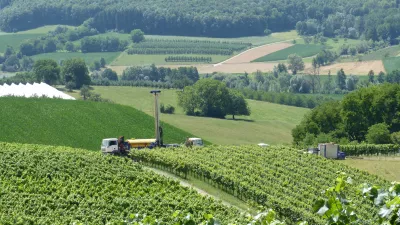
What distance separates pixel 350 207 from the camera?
51.4 feet

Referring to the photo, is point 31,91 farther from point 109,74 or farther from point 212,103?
point 109,74

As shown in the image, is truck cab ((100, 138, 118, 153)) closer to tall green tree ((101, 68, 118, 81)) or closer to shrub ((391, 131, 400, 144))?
shrub ((391, 131, 400, 144))

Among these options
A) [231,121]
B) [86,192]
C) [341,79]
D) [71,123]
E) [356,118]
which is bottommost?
[341,79]

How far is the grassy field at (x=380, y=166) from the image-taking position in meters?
61.3

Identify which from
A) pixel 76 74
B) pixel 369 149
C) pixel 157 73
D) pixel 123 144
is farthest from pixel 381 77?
pixel 123 144

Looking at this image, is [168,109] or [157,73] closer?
[168,109]

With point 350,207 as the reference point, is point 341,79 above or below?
below

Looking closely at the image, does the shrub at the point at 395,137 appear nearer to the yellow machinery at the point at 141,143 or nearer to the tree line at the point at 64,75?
the yellow machinery at the point at 141,143

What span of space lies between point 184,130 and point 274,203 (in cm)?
4989

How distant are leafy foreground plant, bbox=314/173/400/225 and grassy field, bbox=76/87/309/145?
76.4m

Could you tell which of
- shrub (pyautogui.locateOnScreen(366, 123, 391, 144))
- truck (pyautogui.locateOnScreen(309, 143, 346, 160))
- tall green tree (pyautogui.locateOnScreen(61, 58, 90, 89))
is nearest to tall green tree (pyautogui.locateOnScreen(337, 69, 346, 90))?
tall green tree (pyautogui.locateOnScreen(61, 58, 90, 89))

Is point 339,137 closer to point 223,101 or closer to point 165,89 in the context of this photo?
point 223,101

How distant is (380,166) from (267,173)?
12.3 meters

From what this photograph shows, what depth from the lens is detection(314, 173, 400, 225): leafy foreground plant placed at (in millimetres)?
15469
